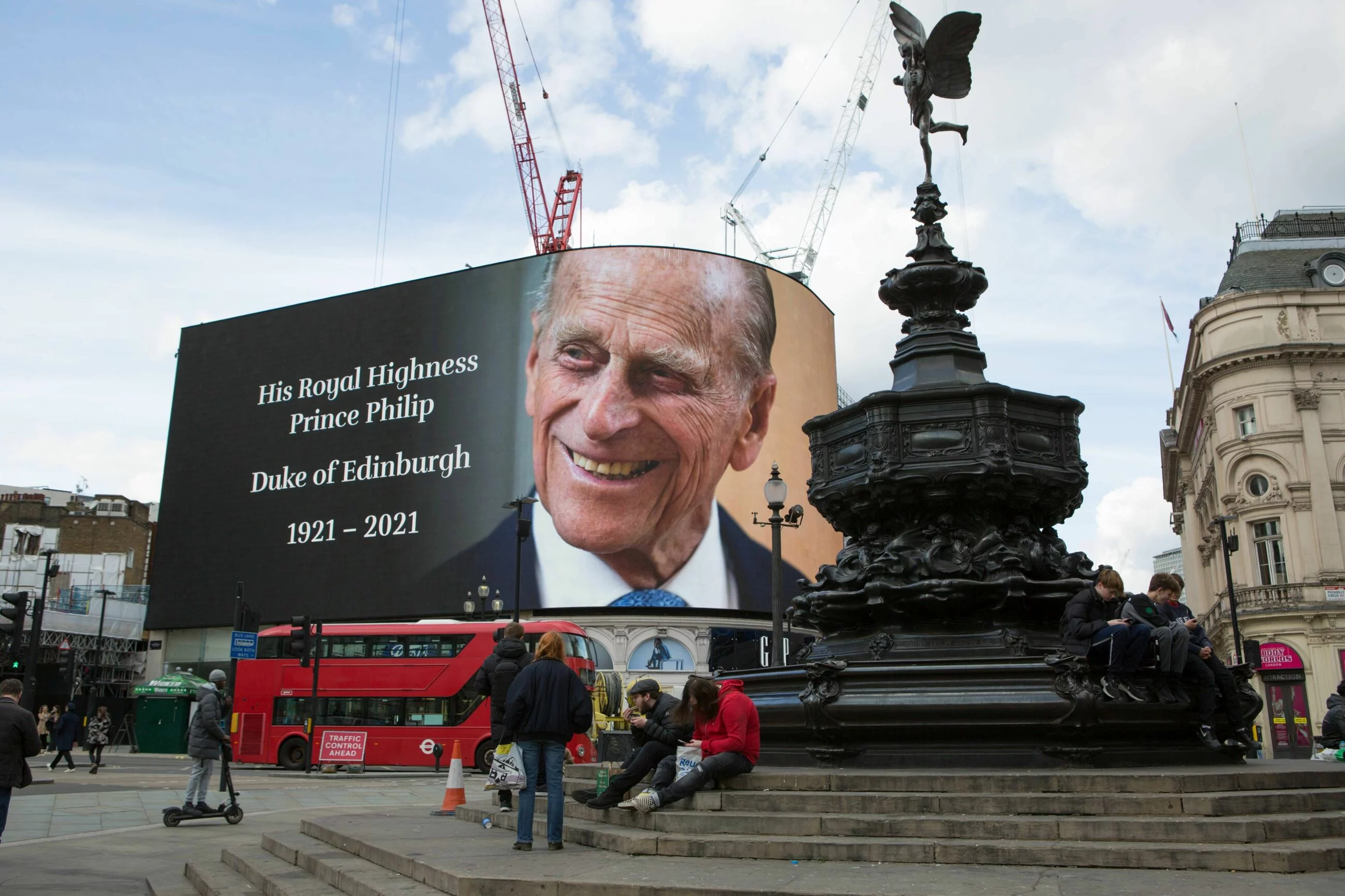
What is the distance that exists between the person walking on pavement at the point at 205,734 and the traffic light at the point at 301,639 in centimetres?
1051

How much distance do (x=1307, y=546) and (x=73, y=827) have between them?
122 feet

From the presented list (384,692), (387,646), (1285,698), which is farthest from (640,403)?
(1285,698)

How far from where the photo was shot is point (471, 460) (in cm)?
4812

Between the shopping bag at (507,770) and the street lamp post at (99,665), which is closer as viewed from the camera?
the shopping bag at (507,770)

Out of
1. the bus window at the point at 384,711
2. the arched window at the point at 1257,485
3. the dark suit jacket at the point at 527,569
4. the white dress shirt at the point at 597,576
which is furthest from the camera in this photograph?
the dark suit jacket at the point at 527,569

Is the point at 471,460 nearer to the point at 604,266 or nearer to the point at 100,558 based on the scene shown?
the point at 604,266

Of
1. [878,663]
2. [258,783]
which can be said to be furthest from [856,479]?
[258,783]

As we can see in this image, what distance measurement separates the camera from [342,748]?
2405cm

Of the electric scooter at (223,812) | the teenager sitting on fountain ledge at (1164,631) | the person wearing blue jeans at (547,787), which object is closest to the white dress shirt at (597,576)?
the electric scooter at (223,812)

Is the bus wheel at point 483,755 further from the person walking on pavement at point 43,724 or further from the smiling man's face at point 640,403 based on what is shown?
the smiling man's face at point 640,403

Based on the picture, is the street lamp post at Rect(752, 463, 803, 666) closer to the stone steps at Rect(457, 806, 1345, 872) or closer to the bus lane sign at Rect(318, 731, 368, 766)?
the stone steps at Rect(457, 806, 1345, 872)

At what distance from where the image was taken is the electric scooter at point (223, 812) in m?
11.3

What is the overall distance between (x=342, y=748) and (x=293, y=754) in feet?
13.3

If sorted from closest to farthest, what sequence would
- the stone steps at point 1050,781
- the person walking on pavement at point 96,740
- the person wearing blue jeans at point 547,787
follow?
the stone steps at point 1050,781
the person wearing blue jeans at point 547,787
the person walking on pavement at point 96,740
